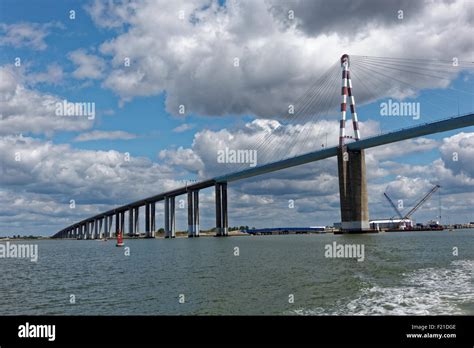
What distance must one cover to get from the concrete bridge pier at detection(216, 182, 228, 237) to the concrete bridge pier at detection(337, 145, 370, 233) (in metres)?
57.8

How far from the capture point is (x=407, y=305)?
59.4ft

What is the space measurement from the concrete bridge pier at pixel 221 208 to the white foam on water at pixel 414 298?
138 meters

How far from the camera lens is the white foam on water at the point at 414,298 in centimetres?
1716

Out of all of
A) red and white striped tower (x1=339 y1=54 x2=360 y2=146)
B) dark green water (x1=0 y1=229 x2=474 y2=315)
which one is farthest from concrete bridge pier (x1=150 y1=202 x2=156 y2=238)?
dark green water (x1=0 y1=229 x2=474 y2=315)

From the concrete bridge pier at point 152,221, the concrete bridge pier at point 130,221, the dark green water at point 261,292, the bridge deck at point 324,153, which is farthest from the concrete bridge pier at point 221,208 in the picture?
the dark green water at point 261,292

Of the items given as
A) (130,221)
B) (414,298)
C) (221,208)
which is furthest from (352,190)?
(130,221)

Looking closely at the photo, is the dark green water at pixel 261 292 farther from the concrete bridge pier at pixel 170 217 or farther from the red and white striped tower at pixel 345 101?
the concrete bridge pier at pixel 170 217

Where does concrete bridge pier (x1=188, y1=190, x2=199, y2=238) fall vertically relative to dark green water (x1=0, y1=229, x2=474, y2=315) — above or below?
above

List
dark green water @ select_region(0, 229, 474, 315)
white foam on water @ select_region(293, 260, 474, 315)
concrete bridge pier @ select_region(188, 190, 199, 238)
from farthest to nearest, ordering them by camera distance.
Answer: concrete bridge pier @ select_region(188, 190, 199, 238) → dark green water @ select_region(0, 229, 474, 315) → white foam on water @ select_region(293, 260, 474, 315)

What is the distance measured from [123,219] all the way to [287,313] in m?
185

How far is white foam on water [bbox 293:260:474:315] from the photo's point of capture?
1716 cm

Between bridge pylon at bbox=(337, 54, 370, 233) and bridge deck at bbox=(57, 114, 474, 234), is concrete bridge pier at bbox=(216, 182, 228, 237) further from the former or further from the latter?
bridge pylon at bbox=(337, 54, 370, 233)
